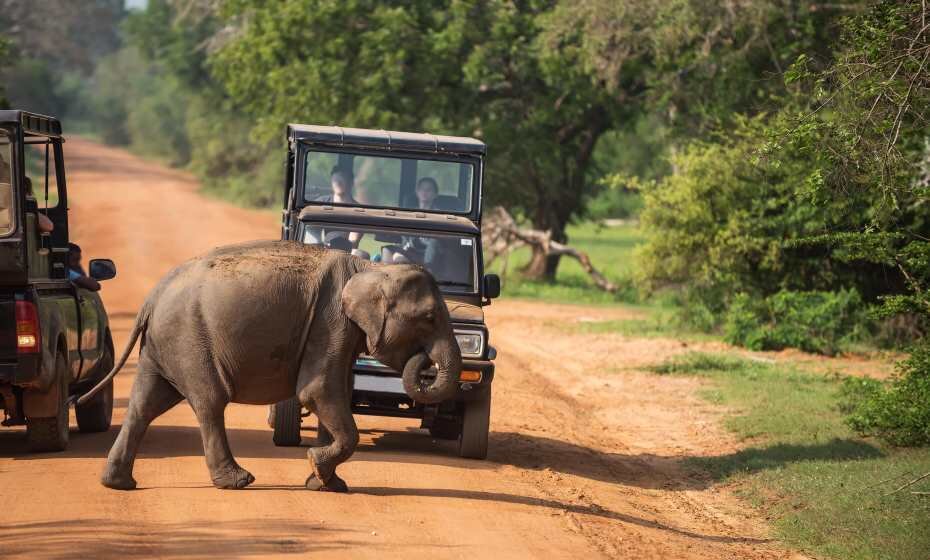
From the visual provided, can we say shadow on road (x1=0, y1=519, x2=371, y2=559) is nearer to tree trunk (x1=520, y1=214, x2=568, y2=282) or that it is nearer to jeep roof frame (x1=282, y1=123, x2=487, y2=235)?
jeep roof frame (x1=282, y1=123, x2=487, y2=235)

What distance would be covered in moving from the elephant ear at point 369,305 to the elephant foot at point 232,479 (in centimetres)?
120

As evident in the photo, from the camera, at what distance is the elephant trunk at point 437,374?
8.71 metres

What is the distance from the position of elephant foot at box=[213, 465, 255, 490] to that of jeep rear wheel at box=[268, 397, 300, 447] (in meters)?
1.80

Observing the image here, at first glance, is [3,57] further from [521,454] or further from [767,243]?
[521,454]

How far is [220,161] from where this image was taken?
56156 millimetres

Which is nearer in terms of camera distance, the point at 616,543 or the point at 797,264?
the point at 616,543

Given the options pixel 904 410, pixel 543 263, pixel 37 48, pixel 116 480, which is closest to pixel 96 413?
pixel 116 480

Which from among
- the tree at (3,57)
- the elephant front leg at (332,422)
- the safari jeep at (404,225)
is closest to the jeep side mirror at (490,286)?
the safari jeep at (404,225)

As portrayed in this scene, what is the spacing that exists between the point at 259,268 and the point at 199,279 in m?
0.40

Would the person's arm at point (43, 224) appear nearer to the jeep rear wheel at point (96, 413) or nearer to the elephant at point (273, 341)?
the jeep rear wheel at point (96, 413)

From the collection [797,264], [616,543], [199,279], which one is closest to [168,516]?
[199,279]

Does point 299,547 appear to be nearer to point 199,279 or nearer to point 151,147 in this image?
point 199,279

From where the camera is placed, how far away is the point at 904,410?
12.5m

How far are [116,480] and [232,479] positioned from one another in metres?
0.75
